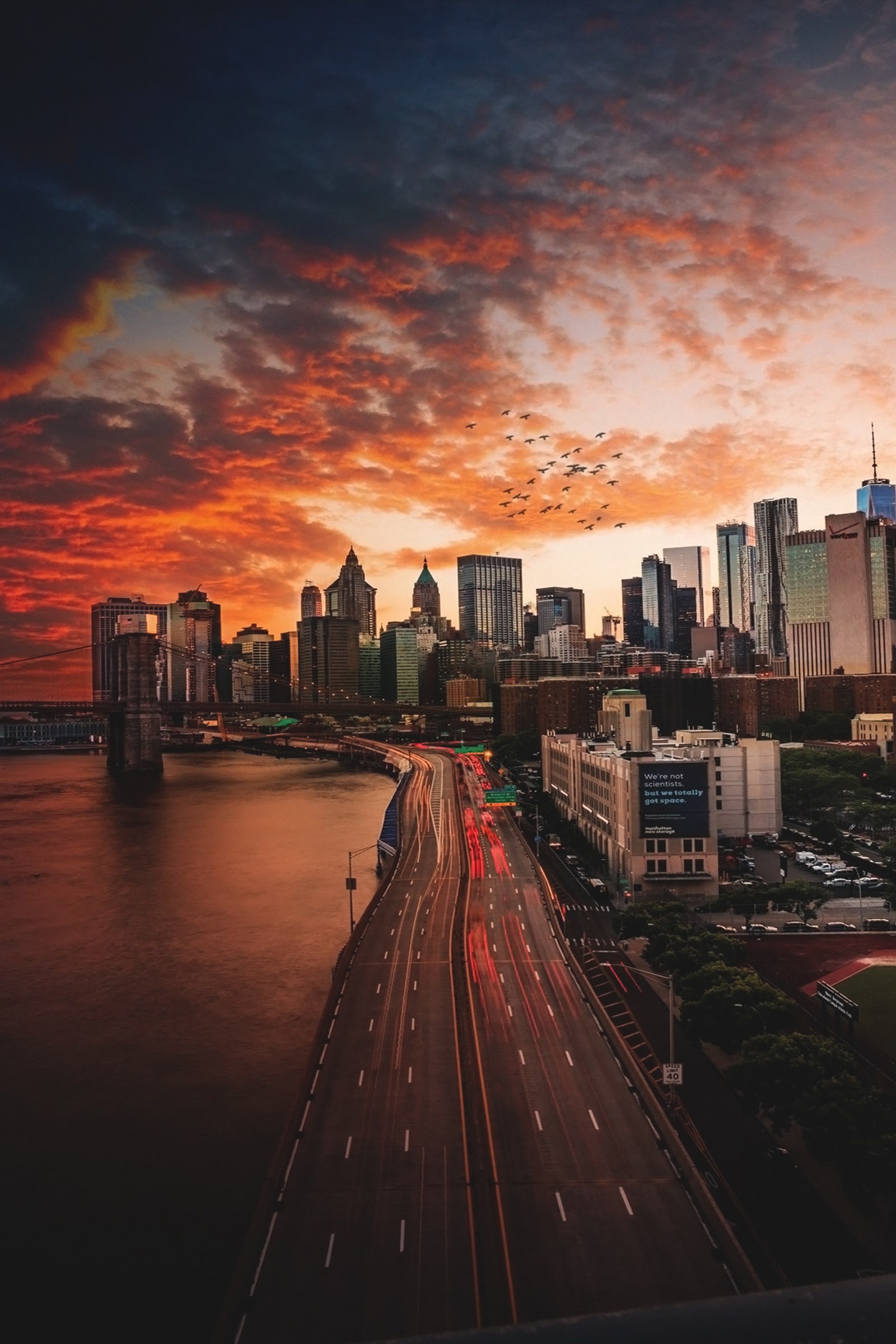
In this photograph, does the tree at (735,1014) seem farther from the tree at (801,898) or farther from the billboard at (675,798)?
the billboard at (675,798)

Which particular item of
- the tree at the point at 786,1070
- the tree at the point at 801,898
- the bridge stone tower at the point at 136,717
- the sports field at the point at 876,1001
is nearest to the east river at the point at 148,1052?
the tree at the point at 786,1070

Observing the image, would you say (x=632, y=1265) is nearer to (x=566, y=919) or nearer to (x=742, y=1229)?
(x=742, y=1229)

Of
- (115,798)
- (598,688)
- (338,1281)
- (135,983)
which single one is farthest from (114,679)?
(338,1281)

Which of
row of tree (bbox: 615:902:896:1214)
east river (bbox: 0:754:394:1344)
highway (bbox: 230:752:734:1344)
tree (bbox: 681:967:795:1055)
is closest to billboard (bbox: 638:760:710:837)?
row of tree (bbox: 615:902:896:1214)

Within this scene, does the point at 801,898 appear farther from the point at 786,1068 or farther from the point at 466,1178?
the point at 466,1178

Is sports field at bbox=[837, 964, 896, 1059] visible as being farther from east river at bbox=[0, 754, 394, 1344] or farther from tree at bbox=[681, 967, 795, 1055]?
east river at bbox=[0, 754, 394, 1344]

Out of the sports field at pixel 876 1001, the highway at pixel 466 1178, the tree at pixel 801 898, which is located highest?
the tree at pixel 801 898
